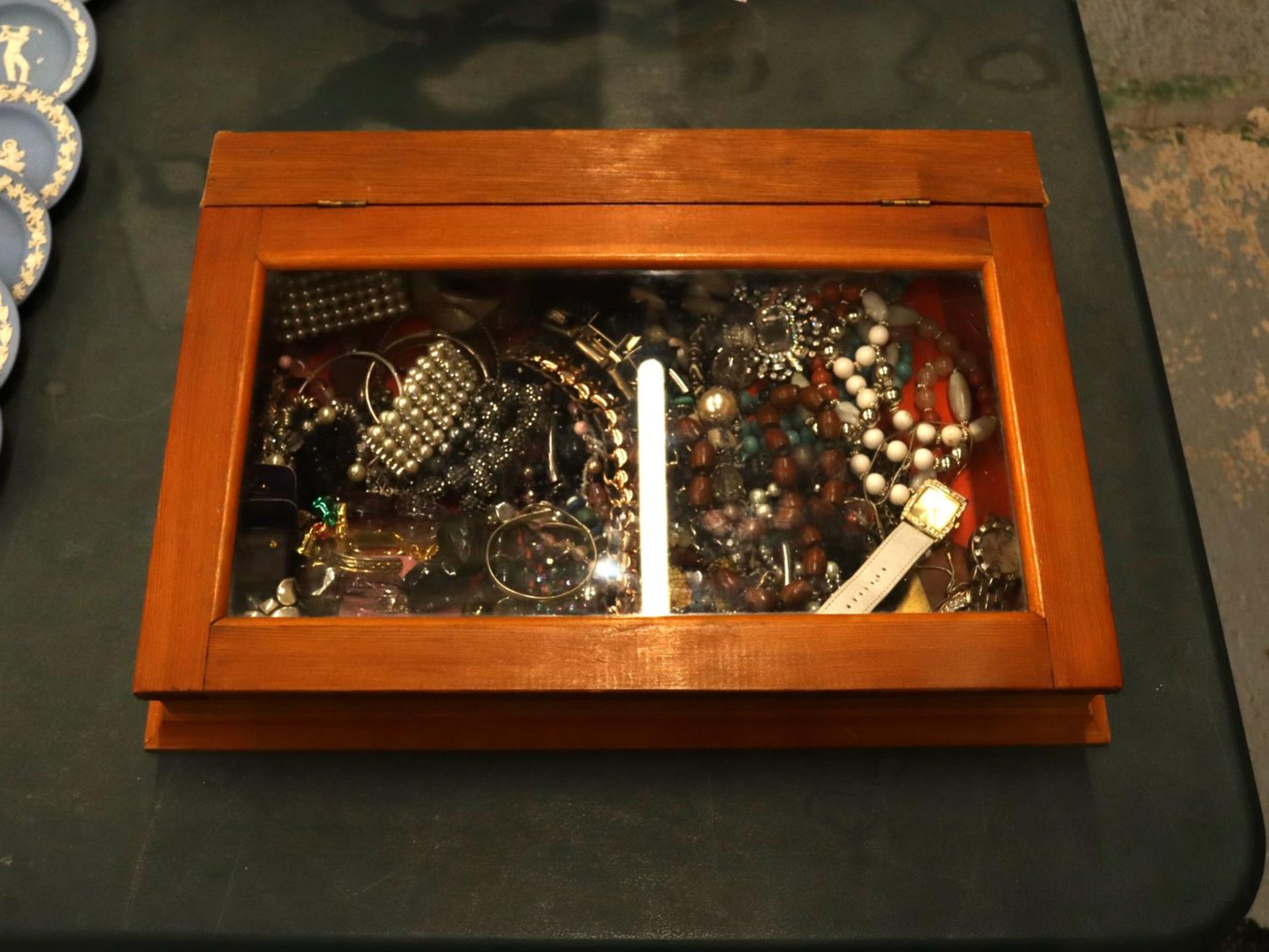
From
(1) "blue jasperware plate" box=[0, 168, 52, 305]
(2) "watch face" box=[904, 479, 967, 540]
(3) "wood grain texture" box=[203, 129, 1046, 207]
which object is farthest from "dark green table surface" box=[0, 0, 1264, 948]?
(3) "wood grain texture" box=[203, 129, 1046, 207]

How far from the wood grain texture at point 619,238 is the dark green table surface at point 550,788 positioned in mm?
213

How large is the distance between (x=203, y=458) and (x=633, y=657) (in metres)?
0.40

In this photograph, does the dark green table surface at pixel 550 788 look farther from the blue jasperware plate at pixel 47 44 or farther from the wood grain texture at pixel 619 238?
the wood grain texture at pixel 619 238

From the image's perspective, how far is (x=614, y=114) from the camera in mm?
1276

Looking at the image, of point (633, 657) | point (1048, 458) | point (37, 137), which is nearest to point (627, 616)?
point (633, 657)

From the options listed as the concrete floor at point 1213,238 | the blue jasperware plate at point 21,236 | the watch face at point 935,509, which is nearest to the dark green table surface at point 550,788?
the blue jasperware plate at point 21,236

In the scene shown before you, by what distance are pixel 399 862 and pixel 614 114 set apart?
2.89 feet

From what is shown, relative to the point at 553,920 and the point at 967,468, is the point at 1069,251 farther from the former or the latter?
the point at 553,920

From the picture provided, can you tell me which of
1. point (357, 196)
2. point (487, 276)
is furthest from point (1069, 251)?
point (357, 196)

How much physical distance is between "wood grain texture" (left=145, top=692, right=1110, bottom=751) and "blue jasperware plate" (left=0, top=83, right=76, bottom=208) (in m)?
0.67

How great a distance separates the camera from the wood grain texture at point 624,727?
94 cm

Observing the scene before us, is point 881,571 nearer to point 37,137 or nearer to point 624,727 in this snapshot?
point 624,727

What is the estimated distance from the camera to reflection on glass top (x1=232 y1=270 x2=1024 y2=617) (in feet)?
3.03

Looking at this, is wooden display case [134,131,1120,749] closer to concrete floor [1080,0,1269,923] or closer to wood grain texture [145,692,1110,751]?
wood grain texture [145,692,1110,751]
